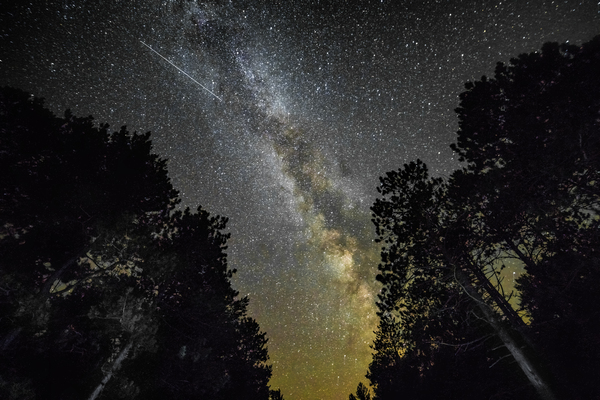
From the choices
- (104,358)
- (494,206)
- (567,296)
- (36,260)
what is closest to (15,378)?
(104,358)

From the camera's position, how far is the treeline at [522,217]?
719 centimetres

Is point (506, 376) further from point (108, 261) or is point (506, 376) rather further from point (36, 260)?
point (36, 260)

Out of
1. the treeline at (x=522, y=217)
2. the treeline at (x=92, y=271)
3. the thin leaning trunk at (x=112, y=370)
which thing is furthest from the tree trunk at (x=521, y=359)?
the thin leaning trunk at (x=112, y=370)

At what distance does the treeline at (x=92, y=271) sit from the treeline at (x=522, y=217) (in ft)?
27.9

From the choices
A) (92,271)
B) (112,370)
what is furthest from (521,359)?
(92,271)

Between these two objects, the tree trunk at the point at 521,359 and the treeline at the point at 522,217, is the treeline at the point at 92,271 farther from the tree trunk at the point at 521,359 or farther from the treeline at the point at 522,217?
the tree trunk at the point at 521,359

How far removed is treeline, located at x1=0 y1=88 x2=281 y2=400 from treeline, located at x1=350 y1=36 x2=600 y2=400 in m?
8.50

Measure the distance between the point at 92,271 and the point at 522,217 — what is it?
53.4ft

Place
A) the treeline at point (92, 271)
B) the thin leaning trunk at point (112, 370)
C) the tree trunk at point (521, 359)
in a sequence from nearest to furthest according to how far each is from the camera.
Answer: the tree trunk at point (521, 359), the thin leaning trunk at point (112, 370), the treeline at point (92, 271)

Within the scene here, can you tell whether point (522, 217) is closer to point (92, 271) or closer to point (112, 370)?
point (112, 370)

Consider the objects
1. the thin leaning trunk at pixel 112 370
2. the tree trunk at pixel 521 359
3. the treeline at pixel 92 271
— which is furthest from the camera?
the treeline at pixel 92 271

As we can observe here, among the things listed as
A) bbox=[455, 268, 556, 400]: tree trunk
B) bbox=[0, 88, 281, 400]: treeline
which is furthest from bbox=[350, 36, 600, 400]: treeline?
bbox=[0, 88, 281, 400]: treeline

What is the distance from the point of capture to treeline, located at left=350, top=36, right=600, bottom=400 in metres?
7.19

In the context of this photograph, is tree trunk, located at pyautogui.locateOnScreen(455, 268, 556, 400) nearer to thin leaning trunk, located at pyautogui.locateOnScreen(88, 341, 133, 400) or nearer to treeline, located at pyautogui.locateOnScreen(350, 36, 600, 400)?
treeline, located at pyautogui.locateOnScreen(350, 36, 600, 400)
